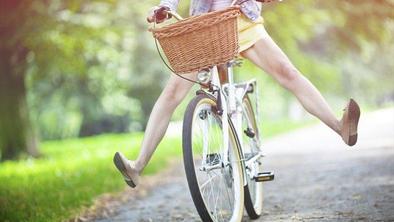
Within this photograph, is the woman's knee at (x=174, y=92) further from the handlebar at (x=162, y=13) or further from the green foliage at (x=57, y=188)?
the green foliage at (x=57, y=188)

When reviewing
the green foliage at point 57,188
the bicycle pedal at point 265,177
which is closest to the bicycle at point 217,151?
the bicycle pedal at point 265,177

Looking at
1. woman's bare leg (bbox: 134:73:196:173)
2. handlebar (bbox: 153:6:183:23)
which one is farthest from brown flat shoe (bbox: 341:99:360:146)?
handlebar (bbox: 153:6:183:23)

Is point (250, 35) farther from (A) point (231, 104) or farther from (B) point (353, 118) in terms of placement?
(B) point (353, 118)

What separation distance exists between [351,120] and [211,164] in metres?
0.82

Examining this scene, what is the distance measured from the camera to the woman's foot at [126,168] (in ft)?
13.3

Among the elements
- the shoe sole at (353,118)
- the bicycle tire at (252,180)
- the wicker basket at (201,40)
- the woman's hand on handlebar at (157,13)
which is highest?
the woman's hand on handlebar at (157,13)

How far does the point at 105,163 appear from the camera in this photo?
9.75 meters

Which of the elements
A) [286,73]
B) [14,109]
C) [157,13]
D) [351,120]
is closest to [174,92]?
[157,13]

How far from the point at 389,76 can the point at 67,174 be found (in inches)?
1107

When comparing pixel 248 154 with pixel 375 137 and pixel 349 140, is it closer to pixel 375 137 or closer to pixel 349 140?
pixel 349 140

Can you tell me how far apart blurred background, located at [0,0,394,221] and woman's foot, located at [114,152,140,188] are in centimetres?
121

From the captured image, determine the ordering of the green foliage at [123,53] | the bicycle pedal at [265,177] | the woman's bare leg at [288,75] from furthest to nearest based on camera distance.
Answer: the green foliage at [123,53] → the bicycle pedal at [265,177] → the woman's bare leg at [288,75]

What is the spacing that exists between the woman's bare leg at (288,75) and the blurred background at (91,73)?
6.39ft

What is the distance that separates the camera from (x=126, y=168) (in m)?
4.06
